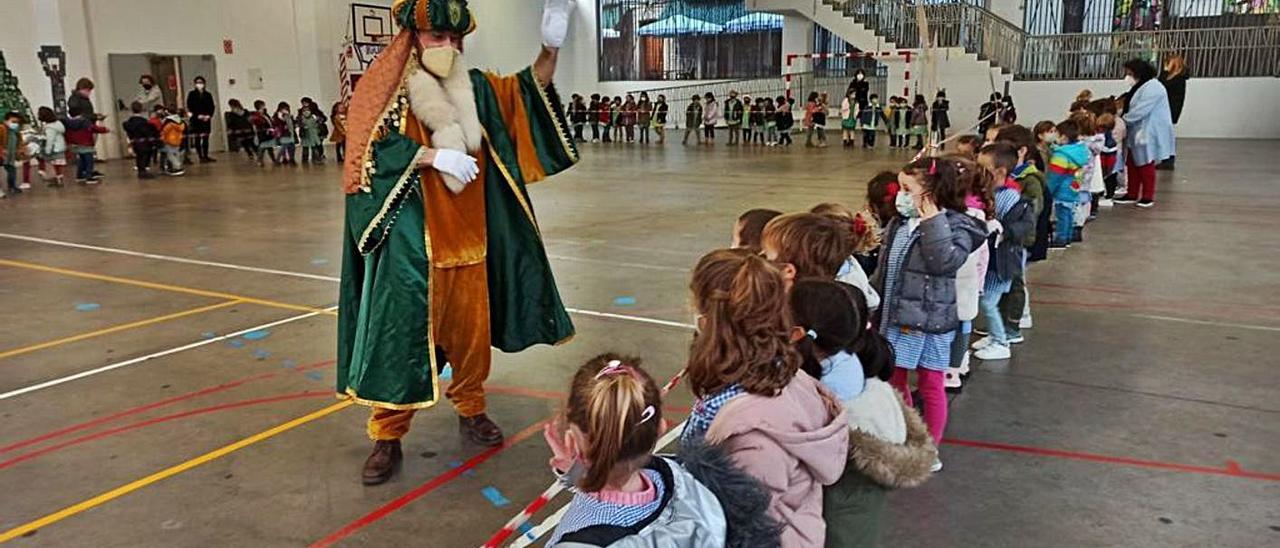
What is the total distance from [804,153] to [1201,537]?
16.5 metres

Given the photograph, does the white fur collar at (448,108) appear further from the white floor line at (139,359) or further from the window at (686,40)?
the window at (686,40)

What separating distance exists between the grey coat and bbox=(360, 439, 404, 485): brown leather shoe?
79.5 inches

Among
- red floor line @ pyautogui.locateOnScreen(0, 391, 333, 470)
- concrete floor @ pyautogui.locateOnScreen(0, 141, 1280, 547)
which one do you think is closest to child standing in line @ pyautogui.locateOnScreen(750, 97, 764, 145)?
concrete floor @ pyautogui.locateOnScreen(0, 141, 1280, 547)

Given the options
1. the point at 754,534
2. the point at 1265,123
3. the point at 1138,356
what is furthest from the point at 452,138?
the point at 1265,123

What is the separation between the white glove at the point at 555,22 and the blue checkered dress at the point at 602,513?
230 cm

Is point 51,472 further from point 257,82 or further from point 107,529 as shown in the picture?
point 257,82

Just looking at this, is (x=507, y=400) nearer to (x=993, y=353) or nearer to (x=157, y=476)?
(x=157, y=476)

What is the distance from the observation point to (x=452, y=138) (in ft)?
11.3

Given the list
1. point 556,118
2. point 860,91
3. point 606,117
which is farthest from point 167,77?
point 556,118

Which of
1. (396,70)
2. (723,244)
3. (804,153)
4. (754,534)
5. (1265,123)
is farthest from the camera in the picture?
(1265,123)

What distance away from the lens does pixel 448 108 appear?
344 cm

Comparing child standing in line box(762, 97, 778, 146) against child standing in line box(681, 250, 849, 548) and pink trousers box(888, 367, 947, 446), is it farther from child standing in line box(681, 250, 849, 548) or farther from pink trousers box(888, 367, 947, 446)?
child standing in line box(681, 250, 849, 548)

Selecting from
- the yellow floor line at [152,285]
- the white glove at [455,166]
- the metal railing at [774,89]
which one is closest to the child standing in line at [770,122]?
the metal railing at [774,89]

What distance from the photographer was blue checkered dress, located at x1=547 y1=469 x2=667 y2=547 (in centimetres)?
175
